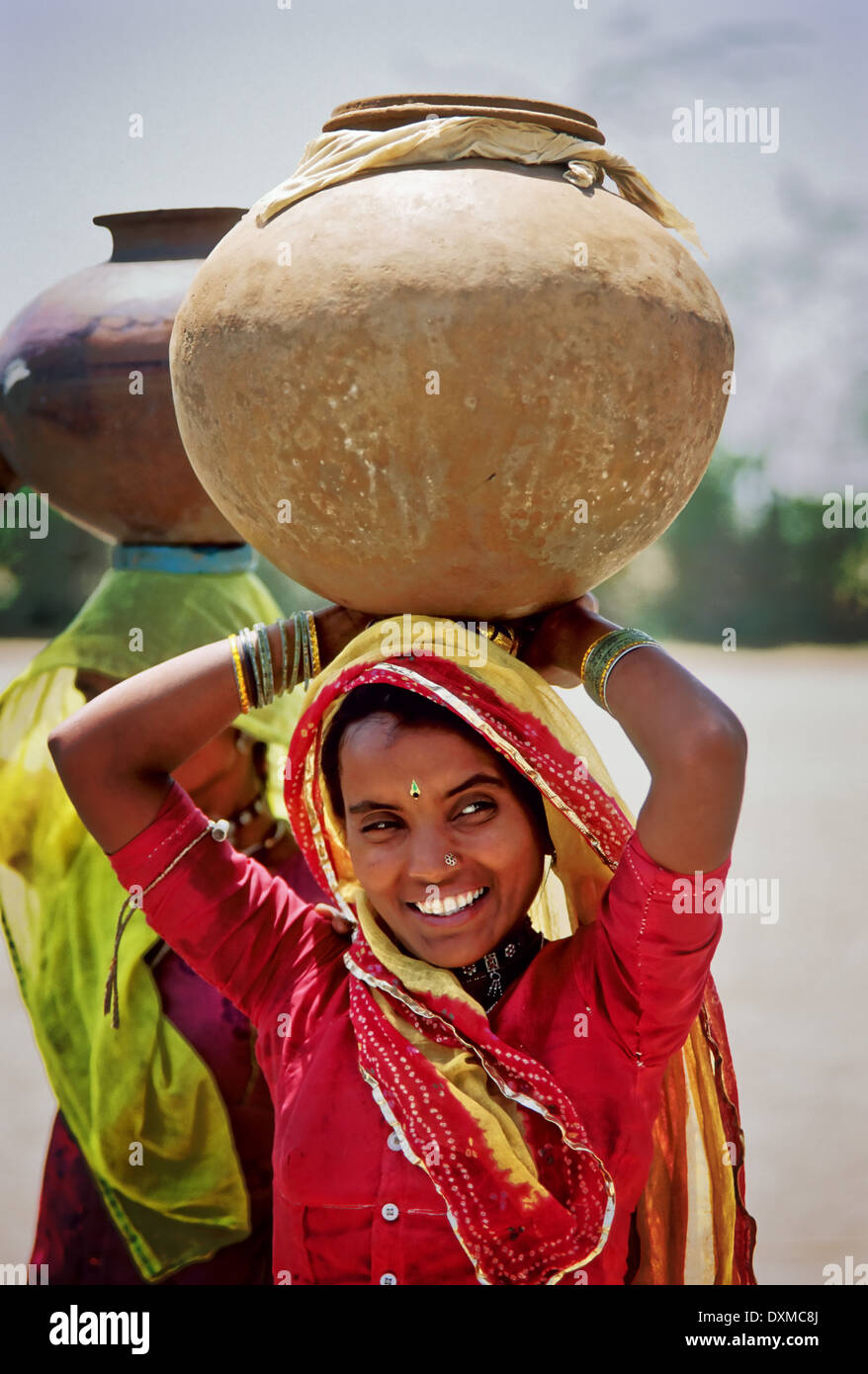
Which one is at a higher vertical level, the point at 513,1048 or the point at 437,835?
the point at 437,835

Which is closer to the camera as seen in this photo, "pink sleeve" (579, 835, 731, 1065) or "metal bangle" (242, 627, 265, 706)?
"pink sleeve" (579, 835, 731, 1065)

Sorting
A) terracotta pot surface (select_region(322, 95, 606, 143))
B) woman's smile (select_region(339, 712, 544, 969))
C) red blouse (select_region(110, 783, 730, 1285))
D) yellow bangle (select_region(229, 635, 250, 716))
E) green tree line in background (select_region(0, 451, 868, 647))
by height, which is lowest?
red blouse (select_region(110, 783, 730, 1285))

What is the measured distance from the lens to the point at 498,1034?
186 cm

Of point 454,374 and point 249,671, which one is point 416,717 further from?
point 454,374

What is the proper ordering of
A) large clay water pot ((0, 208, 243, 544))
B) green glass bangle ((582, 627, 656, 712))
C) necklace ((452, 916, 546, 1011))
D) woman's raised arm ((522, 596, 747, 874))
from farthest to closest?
large clay water pot ((0, 208, 243, 544)) → necklace ((452, 916, 546, 1011)) → green glass bangle ((582, 627, 656, 712)) → woman's raised arm ((522, 596, 747, 874))

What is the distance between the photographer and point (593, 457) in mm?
1629

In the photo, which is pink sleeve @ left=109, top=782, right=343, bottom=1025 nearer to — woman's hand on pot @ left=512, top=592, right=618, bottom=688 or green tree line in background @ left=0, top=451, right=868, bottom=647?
woman's hand on pot @ left=512, top=592, right=618, bottom=688

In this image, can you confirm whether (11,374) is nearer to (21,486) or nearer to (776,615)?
Answer: (21,486)

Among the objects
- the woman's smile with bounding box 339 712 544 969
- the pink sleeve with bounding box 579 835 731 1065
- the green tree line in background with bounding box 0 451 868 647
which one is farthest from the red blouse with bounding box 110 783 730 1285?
the green tree line in background with bounding box 0 451 868 647

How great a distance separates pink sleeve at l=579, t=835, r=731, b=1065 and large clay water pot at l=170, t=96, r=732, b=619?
15.7 inches

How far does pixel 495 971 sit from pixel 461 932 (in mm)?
114

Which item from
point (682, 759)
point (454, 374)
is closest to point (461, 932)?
point (682, 759)

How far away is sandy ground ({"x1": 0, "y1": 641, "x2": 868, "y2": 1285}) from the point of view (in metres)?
4.48

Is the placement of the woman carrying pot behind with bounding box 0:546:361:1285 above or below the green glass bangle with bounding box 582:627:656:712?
below
